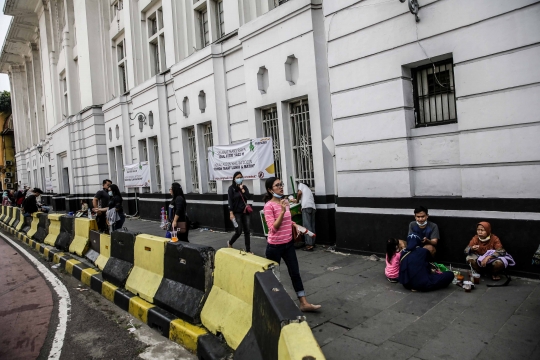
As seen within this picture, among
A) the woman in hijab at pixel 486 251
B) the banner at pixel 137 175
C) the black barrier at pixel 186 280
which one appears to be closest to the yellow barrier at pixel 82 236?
the black barrier at pixel 186 280

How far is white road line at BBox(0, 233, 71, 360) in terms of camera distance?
4.84 meters

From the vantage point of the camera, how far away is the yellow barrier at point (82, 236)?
947 cm

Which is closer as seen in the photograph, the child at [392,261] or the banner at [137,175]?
the child at [392,261]

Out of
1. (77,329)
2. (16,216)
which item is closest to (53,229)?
(16,216)

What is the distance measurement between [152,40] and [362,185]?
40.8ft

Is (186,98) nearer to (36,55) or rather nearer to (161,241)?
(161,241)

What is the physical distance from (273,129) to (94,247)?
5.17 m

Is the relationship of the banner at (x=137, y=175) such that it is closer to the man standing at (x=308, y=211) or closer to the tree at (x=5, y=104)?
the man standing at (x=308, y=211)

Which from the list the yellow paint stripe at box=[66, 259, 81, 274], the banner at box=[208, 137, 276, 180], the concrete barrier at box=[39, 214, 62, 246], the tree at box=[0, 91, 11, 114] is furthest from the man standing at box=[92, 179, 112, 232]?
the tree at box=[0, 91, 11, 114]

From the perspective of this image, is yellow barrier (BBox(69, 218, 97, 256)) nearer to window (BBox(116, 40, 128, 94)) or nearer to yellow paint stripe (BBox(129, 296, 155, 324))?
yellow paint stripe (BBox(129, 296, 155, 324))

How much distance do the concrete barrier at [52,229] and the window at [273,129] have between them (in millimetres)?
6450

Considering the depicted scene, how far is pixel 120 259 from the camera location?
7.13m

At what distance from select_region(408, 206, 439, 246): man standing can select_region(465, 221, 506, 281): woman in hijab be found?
57cm

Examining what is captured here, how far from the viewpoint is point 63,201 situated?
25875 millimetres
